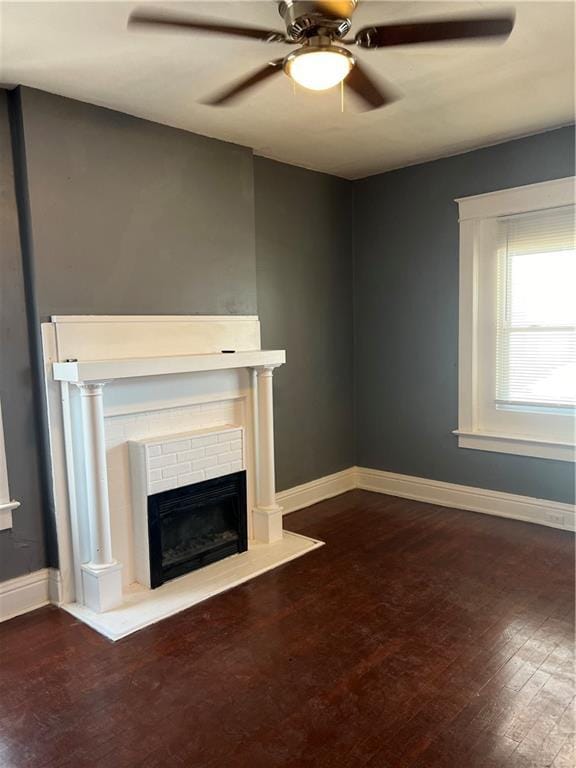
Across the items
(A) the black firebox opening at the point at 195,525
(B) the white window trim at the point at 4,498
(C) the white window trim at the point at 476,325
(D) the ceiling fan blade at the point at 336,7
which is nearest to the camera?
(D) the ceiling fan blade at the point at 336,7

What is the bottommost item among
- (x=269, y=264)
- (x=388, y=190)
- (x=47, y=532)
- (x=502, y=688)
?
(x=502, y=688)

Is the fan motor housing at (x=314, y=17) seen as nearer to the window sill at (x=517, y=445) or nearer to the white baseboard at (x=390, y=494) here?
the white baseboard at (x=390, y=494)

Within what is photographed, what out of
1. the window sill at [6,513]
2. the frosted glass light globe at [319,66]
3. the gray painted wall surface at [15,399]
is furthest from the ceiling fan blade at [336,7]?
the window sill at [6,513]

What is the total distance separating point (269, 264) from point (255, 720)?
2.97 metres

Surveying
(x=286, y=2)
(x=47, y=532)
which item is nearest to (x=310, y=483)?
(x=47, y=532)

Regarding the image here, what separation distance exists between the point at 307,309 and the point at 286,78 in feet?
6.46

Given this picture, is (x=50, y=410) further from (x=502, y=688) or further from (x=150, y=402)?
(x=502, y=688)

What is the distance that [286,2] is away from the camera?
1841 mm

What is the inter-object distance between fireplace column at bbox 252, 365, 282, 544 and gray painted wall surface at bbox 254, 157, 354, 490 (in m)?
0.57

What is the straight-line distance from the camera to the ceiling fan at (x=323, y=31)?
183cm

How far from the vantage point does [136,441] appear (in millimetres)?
3002

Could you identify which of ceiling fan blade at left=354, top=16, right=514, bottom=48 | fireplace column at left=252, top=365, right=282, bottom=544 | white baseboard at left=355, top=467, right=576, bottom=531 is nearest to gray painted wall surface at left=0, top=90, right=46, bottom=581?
fireplace column at left=252, top=365, right=282, bottom=544

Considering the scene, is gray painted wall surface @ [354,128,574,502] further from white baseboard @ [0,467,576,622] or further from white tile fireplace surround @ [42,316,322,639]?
white tile fireplace surround @ [42,316,322,639]

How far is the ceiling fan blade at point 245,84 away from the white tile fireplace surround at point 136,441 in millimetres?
1202
